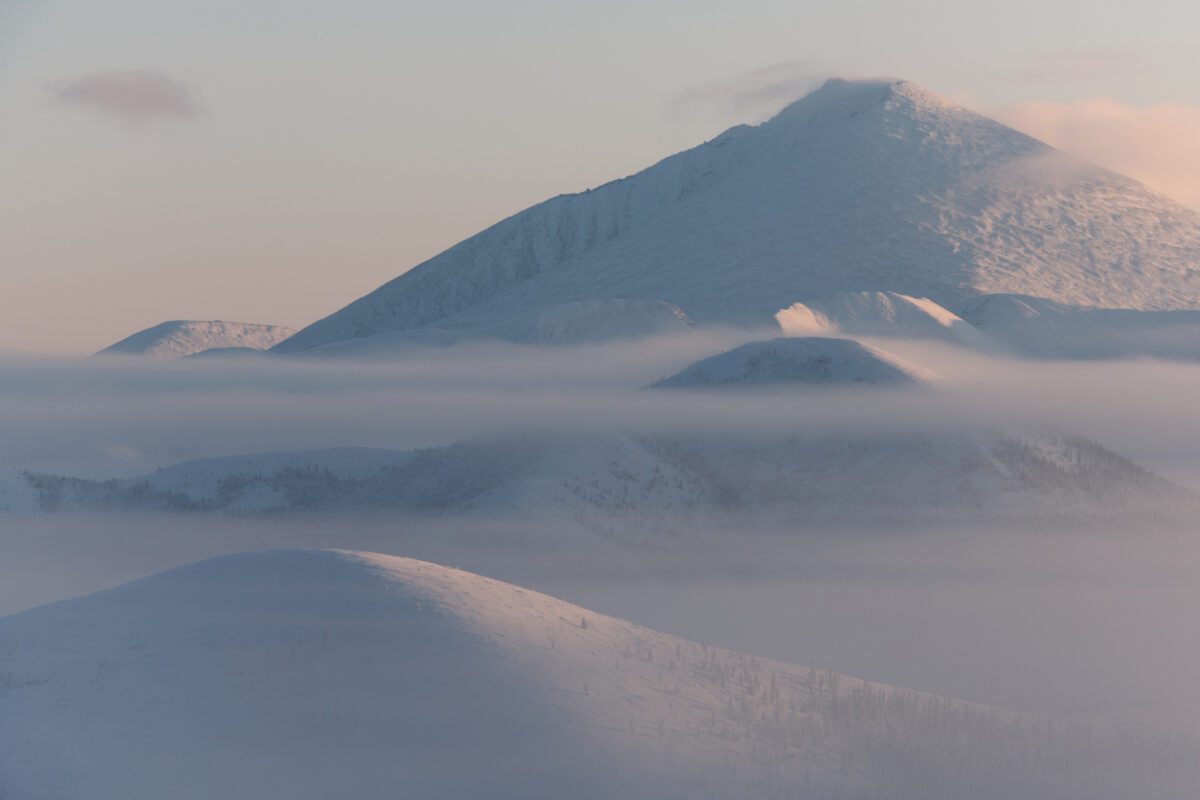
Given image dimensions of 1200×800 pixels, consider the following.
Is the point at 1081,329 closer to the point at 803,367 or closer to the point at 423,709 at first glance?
the point at 803,367

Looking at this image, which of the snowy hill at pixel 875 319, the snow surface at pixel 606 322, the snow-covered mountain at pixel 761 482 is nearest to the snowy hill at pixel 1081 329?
the snowy hill at pixel 875 319

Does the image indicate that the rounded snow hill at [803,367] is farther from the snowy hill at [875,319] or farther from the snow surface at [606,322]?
the snow surface at [606,322]

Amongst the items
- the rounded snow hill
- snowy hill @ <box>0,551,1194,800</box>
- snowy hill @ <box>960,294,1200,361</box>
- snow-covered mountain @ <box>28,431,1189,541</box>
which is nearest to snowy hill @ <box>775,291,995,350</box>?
snowy hill @ <box>960,294,1200,361</box>

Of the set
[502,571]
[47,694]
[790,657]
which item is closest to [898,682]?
[790,657]

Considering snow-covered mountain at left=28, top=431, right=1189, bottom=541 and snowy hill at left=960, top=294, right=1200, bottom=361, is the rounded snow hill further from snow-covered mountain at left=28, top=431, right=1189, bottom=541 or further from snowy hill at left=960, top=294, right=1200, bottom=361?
snowy hill at left=960, top=294, right=1200, bottom=361

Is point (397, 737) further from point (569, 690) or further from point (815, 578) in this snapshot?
point (815, 578)

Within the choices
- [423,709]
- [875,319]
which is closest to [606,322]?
[875,319]

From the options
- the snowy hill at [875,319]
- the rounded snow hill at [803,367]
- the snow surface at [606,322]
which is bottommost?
the rounded snow hill at [803,367]
